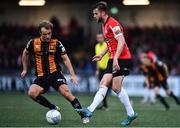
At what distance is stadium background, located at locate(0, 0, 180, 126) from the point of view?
34.5m

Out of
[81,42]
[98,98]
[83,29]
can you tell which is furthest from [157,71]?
[83,29]

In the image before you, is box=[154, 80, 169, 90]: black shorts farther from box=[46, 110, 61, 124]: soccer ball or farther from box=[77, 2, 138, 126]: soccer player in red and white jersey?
box=[46, 110, 61, 124]: soccer ball

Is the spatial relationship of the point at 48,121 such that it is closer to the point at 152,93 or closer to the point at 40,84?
the point at 40,84

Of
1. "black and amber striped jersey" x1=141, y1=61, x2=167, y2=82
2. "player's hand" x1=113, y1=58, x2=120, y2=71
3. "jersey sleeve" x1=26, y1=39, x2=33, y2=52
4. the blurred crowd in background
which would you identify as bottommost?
the blurred crowd in background

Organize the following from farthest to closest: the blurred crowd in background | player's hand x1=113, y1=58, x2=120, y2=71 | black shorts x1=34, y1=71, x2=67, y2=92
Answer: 1. the blurred crowd in background
2. black shorts x1=34, y1=71, x2=67, y2=92
3. player's hand x1=113, y1=58, x2=120, y2=71

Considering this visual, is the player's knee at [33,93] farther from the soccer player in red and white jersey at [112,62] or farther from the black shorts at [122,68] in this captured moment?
the black shorts at [122,68]

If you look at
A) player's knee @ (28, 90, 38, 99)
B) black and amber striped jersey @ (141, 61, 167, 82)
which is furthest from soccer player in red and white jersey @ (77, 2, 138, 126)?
black and amber striped jersey @ (141, 61, 167, 82)

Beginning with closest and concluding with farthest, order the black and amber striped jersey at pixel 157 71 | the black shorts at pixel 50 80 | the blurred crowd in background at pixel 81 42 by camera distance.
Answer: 1. the black shorts at pixel 50 80
2. the black and amber striped jersey at pixel 157 71
3. the blurred crowd in background at pixel 81 42

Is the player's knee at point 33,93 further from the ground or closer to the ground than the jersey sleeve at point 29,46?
closer to the ground

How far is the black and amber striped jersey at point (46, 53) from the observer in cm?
1368

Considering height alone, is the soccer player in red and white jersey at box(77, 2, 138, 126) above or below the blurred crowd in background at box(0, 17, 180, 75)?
above

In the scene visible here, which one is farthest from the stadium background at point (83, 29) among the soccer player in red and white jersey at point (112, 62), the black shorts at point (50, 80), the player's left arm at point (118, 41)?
the player's left arm at point (118, 41)

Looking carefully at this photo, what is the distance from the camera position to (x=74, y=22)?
37500mm

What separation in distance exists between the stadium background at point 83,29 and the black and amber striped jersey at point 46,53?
61.3ft
